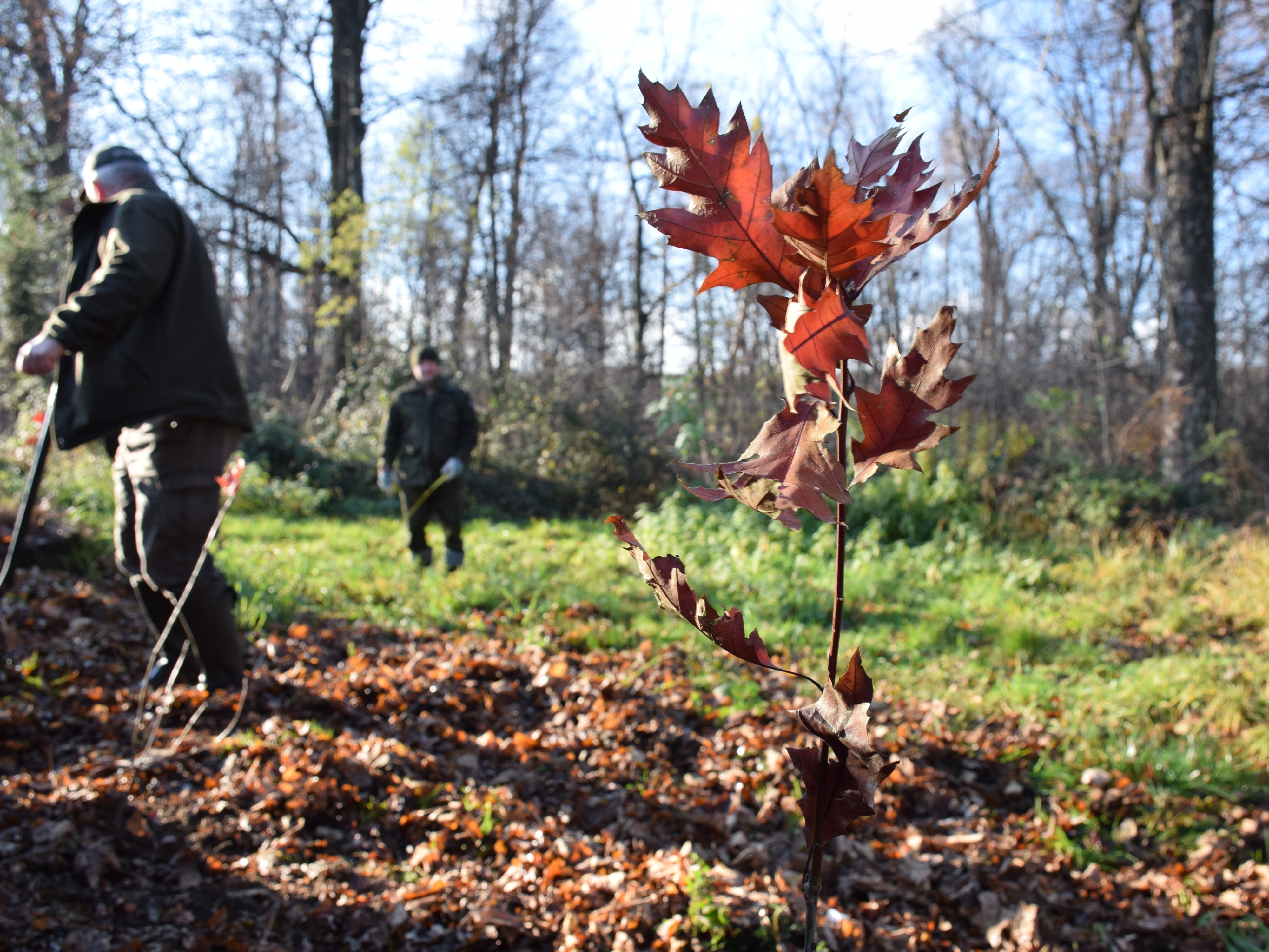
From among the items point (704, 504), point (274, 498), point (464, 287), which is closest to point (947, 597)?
point (704, 504)

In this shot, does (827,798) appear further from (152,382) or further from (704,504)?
(704,504)

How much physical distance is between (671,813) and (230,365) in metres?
2.62

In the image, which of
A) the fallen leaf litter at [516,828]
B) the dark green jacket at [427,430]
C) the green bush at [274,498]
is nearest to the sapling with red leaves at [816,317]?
the fallen leaf litter at [516,828]

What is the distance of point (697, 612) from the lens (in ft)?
3.01

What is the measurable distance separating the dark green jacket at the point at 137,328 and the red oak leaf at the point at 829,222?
10.2 feet

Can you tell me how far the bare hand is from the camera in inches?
113

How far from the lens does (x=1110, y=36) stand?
1100 centimetres

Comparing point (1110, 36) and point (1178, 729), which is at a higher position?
point (1110, 36)

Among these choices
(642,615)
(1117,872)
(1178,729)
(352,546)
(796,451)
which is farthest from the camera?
(352,546)

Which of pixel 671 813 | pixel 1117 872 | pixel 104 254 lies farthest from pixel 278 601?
pixel 1117 872

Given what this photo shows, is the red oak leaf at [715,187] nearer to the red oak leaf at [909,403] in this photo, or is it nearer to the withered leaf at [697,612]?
the red oak leaf at [909,403]

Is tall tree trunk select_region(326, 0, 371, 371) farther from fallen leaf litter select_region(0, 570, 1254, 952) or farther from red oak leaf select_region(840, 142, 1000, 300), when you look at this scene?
red oak leaf select_region(840, 142, 1000, 300)

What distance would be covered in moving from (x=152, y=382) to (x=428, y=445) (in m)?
3.56

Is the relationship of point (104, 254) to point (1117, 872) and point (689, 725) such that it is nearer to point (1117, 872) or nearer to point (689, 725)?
point (689, 725)
